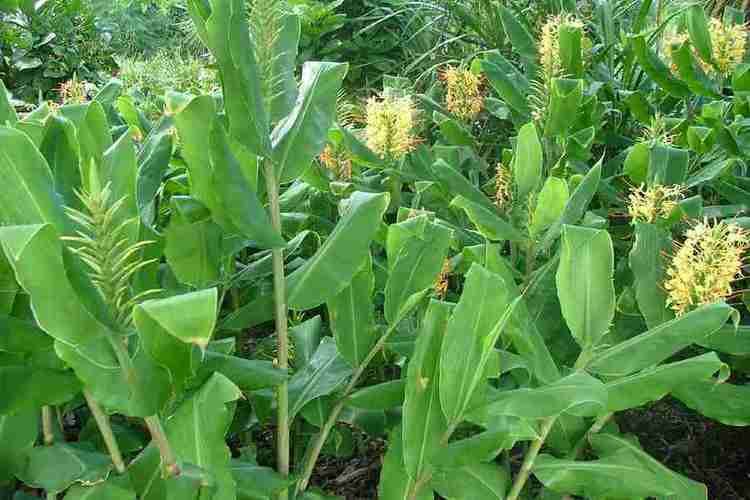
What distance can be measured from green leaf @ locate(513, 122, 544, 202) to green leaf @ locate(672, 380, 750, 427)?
44 cm

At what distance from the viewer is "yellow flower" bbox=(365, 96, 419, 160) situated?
4.91 feet

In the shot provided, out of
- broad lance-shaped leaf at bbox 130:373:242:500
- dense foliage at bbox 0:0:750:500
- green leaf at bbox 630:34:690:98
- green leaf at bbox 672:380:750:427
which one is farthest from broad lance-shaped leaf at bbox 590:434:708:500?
green leaf at bbox 630:34:690:98

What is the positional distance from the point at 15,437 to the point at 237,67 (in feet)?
1.92

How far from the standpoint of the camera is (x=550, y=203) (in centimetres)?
125

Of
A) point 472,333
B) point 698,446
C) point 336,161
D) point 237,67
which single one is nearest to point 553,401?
point 472,333

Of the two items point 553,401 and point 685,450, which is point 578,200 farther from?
point 685,450

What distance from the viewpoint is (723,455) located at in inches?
80.5

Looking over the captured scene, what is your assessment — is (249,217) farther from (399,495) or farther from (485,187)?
(485,187)

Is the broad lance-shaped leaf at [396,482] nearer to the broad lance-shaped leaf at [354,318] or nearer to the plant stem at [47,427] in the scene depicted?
the broad lance-shaped leaf at [354,318]

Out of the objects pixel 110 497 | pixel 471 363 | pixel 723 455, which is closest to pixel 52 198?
pixel 110 497

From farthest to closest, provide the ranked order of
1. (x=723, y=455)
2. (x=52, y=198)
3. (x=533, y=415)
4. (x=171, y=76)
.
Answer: (x=171, y=76)
(x=723, y=455)
(x=533, y=415)
(x=52, y=198)

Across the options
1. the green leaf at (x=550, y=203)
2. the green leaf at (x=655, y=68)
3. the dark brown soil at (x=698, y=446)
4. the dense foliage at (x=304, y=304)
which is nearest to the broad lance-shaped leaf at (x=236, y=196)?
the dense foliage at (x=304, y=304)

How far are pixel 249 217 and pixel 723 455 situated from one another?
65.2 inches

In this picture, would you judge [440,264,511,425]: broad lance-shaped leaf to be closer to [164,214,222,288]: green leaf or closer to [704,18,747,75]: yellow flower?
[164,214,222,288]: green leaf
